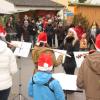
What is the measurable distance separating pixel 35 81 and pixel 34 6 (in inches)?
1209

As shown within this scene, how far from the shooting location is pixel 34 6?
37.2 metres

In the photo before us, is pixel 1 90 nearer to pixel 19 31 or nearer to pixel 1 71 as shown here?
pixel 1 71

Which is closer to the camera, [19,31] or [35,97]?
[35,97]

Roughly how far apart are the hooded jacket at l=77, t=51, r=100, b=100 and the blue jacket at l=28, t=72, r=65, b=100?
20.5 inches

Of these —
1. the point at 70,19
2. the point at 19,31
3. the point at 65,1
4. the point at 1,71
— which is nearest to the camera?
the point at 1,71

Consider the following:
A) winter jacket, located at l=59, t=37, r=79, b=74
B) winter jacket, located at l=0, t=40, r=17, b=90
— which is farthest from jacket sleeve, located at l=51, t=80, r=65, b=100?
winter jacket, located at l=59, t=37, r=79, b=74

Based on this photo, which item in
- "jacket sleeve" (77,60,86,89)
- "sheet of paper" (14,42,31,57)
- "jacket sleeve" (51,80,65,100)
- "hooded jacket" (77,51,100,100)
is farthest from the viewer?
"sheet of paper" (14,42,31,57)

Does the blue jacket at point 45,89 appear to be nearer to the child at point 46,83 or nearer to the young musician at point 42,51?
the child at point 46,83

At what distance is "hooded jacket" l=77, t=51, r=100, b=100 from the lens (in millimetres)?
6907

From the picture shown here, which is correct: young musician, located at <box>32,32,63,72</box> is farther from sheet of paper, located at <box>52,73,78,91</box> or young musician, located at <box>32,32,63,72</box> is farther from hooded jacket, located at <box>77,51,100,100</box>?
hooded jacket, located at <box>77,51,100,100</box>

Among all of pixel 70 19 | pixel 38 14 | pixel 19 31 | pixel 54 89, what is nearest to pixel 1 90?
pixel 54 89

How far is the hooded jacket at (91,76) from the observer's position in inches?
272

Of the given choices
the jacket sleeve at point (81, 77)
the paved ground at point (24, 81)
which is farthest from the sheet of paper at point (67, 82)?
the paved ground at point (24, 81)

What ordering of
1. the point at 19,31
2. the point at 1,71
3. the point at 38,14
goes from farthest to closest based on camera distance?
the point at 38,14, the point at 19,31, the point at 1,71
